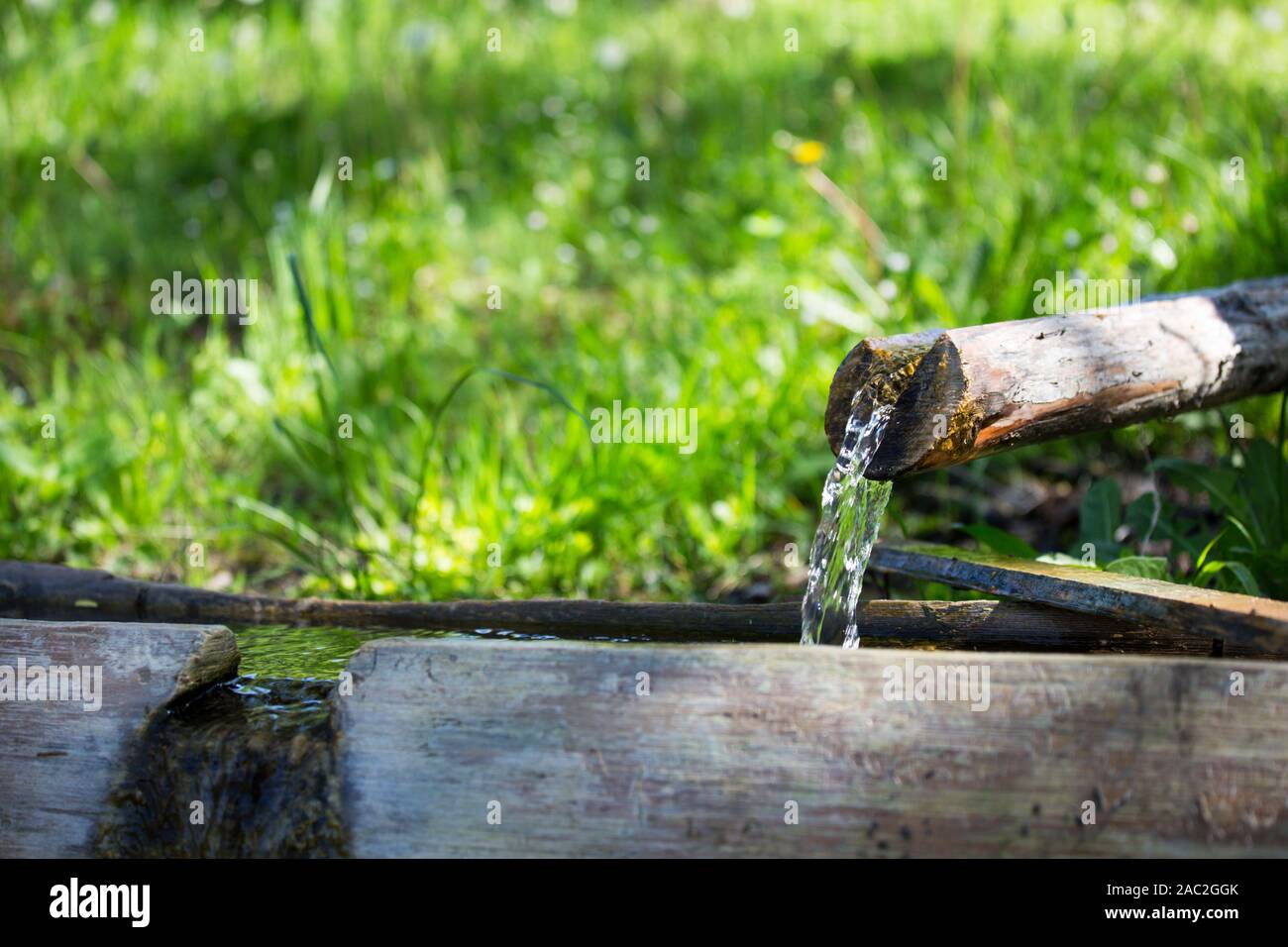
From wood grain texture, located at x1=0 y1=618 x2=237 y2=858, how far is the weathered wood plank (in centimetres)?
129

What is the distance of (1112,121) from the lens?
4629mm

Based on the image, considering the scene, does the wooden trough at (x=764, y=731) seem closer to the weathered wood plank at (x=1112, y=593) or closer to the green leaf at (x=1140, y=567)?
the weathered wood plank at (x=1112, y=593)

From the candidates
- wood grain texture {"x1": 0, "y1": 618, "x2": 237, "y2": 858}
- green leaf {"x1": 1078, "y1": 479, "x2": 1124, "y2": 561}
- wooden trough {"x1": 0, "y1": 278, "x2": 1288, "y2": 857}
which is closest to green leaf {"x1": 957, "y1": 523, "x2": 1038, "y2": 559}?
green leaf {"x1": 1078, "y1": 479, "x2": 1124, "y2": 561}

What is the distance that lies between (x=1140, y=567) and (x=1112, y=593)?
0.36 m

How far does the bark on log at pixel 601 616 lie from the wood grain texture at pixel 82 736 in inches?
20.3

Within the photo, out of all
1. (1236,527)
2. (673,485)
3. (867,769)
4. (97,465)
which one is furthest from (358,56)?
(867,769)

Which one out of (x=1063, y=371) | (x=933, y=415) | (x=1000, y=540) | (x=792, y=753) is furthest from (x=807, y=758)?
(x=1000, y=540)

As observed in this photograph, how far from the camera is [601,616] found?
2.18 metres

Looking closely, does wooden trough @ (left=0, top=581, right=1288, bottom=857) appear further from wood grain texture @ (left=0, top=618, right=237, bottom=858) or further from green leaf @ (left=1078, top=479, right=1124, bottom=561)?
green leaf @ (left=1078, top=479, right=1124, bottom=561)

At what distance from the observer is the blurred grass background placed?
3227mm

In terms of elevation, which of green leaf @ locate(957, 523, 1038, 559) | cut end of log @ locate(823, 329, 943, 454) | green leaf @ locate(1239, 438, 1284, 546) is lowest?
green leaf @ locate(957, 523, 1038, 559)

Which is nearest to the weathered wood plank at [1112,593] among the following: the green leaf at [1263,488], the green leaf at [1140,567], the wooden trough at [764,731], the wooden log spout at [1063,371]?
the wooden trough at [764,731]

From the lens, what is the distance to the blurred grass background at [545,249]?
323 cm
